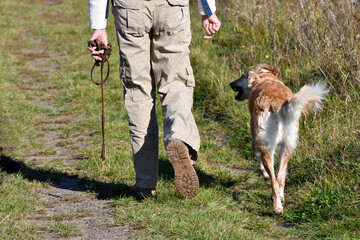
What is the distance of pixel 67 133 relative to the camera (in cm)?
629

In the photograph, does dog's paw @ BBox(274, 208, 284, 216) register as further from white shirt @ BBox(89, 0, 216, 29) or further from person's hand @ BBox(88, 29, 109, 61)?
person's hand @ BBox(88, 29, 109, 61)

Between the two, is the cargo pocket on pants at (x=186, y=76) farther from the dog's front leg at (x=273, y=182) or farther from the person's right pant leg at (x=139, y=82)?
the dog's front leg at (x=273, y=182)

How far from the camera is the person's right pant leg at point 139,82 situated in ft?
12.4

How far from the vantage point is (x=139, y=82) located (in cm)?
392

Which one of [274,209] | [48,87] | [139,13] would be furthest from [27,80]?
[274,209]

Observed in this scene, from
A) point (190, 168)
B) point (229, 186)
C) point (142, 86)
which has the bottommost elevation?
point (229, 186)

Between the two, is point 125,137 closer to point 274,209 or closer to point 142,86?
point 142,86

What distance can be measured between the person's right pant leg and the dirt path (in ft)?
1.52

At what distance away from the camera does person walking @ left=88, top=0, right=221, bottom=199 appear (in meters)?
3.71

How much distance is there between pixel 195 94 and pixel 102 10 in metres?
3.26

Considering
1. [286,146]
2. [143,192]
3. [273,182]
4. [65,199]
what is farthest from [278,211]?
[65,199]

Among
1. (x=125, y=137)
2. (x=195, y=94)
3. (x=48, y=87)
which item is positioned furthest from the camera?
(x=48, y=87)

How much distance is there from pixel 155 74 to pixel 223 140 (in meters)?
2.00

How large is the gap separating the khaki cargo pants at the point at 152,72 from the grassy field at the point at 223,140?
0.47m
